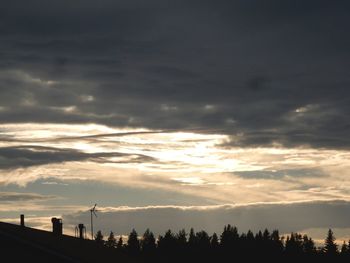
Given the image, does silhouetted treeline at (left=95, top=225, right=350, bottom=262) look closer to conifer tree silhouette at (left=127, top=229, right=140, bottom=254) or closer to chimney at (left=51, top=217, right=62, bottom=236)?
conifer tree silhouette at (left=127, top=229, right=140, bottom=254)

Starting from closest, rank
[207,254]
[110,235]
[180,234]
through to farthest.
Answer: [207,254] < [180,234] < [110,235]

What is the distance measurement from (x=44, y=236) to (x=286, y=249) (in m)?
115

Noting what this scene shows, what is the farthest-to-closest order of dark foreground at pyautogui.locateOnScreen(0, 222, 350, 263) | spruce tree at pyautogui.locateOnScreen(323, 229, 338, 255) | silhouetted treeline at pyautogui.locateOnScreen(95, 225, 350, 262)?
spruce tree at pyautogui.locateOnScreen(323, 229, 338, 255) → silhouetted treeline at pyautogui.locateOnScreen(95, 225, 350, 262) → dark foreground at pyautogui.locateOnScreen(0, 222, 350, 263)

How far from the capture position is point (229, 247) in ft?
456

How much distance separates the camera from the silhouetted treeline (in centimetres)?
13000

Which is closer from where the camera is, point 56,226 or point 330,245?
point 56,226

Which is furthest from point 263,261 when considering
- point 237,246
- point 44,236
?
point 44,236

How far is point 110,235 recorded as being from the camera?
18862cm

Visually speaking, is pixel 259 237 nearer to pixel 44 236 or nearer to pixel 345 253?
pixel 345 253

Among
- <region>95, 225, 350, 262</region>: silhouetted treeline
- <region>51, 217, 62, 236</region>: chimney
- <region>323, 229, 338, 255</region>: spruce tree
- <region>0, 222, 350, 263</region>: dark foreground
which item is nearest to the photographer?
<region>0, 222, 350, 263</region>: dark foreground

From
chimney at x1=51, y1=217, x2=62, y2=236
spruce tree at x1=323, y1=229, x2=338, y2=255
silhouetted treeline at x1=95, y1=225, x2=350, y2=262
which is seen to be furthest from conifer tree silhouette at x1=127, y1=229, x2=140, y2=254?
chimney at x1=51, y1=217, x2=62, y2=236

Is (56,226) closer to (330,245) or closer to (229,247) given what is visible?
(229,247)

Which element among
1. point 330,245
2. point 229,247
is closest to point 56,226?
point 229,247

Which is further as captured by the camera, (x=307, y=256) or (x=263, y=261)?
(x=307, y=256)
